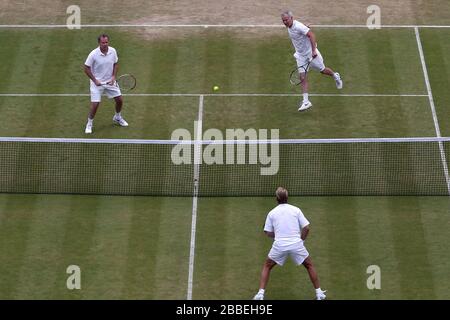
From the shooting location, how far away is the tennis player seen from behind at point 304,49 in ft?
91.8

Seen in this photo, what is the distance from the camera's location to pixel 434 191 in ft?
84.3

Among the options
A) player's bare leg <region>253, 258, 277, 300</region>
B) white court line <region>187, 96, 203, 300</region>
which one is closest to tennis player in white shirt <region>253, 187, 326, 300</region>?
player's bare leg <region>253, 258, 277, 300</region>

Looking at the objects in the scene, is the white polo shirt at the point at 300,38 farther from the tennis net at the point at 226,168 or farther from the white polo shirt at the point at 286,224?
the white polo shirt at the point at 286,224

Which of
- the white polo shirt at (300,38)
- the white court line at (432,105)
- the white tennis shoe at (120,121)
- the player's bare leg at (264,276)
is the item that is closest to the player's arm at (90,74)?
the white tennis shoe at (120,121)

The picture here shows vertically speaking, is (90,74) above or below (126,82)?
below

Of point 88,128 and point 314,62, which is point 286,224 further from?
point 88,128

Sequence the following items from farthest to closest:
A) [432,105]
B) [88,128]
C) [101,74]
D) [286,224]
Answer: [432,105] → [88,128] → [101,74] → [286,224]

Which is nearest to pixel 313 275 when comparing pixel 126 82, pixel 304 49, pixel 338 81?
pixel 304 49

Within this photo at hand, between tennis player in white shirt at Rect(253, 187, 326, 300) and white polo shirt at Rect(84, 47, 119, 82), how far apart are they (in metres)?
6.93

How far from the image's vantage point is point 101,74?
27562mm

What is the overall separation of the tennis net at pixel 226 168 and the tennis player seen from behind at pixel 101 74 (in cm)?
122

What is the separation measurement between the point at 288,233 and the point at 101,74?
753 centimetres

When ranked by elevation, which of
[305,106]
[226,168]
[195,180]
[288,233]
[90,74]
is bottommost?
[288,233]

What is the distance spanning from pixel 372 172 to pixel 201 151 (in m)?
3.59
